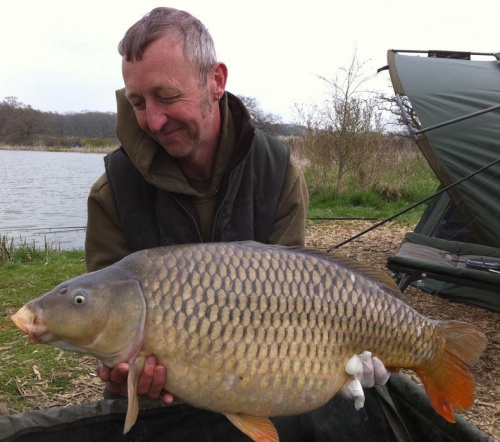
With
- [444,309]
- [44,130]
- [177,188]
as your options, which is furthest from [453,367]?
[44,130]

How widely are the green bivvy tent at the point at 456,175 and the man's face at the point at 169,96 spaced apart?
1460 mm

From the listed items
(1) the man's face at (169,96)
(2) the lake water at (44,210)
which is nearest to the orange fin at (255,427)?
(1) the man's face at (169,96)

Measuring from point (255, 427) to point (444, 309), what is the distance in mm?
2042

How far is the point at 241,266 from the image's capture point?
1.02 m

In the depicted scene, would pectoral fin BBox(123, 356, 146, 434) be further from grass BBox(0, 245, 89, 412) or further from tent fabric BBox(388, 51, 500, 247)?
tent fabric BBox(388, 51, 500, 247)

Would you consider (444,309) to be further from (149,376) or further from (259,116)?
(259,116)

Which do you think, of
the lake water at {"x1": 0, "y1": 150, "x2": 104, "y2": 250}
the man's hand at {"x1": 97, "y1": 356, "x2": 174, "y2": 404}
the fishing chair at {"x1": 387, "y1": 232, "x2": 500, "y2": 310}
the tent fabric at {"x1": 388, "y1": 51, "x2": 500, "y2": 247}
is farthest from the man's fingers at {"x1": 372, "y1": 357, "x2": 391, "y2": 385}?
the lake water at {"x1": 0, "y1": 150, "x2": 104, "y2": 250}

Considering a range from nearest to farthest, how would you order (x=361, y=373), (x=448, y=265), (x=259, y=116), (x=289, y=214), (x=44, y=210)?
1. (x=361, y=373)
2. (x=289, y=214)
3. (x=448, y=265)
4. (x=44, y=210)
5. (x=259, y=116)

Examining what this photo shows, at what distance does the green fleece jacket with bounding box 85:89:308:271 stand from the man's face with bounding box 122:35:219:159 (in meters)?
0.07

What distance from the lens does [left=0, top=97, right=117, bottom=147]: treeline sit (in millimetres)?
32844

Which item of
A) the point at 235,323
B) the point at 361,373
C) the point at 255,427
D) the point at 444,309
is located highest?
the point at 235,323

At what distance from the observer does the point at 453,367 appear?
3.72ft

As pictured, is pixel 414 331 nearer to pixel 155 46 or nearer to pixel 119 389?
pixel 119 389

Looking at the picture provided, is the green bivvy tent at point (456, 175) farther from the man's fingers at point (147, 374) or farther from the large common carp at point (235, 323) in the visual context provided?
the man's fingers at point (147, 374)
